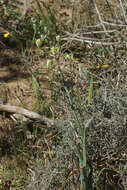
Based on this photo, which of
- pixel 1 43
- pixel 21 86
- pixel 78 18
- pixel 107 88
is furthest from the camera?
pixel 78 18

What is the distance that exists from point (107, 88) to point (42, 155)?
Answer: 2.12ft

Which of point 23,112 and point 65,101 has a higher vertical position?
point 65,101

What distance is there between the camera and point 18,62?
269cm

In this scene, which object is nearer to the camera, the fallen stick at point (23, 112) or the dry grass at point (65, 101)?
the dry grass at point (65, 101)

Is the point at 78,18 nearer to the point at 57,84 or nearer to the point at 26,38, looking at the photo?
the point at 26,38

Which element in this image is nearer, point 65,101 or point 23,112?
point 65,101

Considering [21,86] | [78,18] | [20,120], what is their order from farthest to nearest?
[78,18] < [21,86] < [20,120]

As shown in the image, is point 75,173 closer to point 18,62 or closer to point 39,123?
point 39,123

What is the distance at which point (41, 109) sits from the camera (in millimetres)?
2307

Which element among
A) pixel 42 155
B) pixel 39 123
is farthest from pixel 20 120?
pixel 42 155

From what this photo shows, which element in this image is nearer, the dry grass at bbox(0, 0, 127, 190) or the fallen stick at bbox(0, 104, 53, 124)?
the dry grass at bbox(0, 0, 127, 190)

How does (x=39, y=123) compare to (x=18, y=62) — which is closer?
(x=39, y=123)

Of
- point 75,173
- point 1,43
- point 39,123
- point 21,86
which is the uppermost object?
point 1,43

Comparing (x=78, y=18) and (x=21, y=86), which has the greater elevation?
(x=78, y=18)
